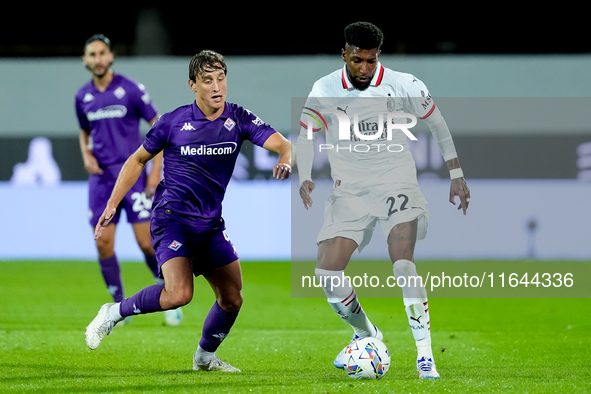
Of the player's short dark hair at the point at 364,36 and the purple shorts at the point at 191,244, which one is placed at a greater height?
the player's short dark hair at the point at 364,36

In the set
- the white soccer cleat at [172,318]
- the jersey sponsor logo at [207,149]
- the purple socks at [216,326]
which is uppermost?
the jersey sponsor logo at [207,149]

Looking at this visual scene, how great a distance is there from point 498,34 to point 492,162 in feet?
21.9

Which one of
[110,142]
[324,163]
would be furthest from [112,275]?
[324,163]

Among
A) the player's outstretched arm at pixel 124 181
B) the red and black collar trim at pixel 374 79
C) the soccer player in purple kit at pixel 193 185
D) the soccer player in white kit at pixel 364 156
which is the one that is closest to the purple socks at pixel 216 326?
the soccer player in purple kit at pixel 193 185

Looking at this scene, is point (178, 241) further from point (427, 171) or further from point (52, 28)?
point (52, 28)

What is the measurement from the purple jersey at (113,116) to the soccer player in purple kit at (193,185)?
9.39 ft

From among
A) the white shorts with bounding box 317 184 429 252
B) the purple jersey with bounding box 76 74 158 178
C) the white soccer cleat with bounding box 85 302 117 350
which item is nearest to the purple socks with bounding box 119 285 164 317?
the white soccer cleat with bounding box 85 302 117 350

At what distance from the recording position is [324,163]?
1453 centimetres

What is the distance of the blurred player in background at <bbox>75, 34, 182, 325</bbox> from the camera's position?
8.79 m

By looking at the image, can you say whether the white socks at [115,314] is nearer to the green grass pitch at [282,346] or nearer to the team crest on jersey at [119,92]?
the green grass pitch at [282,346]

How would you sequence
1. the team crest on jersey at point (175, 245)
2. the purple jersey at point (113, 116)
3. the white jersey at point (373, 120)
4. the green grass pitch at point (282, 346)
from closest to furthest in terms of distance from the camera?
the green grass pitch at point (282, 346), the team crest on jersey at point (175, 245), the white jersey at point (373, 120), the purple jersey at point (113, 116)

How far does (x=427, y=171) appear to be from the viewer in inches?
576

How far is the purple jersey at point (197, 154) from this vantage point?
5.96 m

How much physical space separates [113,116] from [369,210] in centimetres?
362
